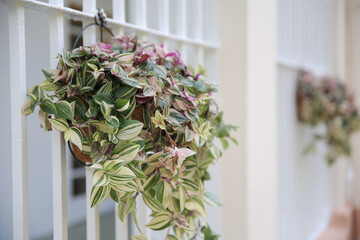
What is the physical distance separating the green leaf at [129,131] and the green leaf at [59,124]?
11 centimetres

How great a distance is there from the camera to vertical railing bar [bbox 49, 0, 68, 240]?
0.84m

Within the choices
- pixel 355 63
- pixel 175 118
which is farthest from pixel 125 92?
pixel 355 63

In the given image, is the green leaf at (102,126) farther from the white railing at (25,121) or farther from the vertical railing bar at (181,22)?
the vertical railing bar at (181,22)

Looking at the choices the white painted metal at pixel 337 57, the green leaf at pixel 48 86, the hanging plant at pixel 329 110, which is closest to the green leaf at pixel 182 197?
the green leaf at pixel 48 86

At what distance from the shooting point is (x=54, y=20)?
840mm

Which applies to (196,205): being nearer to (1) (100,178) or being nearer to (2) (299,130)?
(1) (100,178)

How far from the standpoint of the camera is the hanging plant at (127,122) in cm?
70

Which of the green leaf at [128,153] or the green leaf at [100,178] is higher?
the green leaf at [128,153]

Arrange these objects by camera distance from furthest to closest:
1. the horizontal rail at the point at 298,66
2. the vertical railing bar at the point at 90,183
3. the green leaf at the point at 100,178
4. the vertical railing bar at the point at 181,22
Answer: the horizontal rail at the point at 298,66 < the vertical railing bar at the point at 181,22 < the vertical railing bar at the point at 90,183 < the green leaf at the point at 100,178

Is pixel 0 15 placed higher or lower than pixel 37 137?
higher

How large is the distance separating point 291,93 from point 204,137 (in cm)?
159

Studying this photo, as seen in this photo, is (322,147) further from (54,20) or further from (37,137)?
(54,20)

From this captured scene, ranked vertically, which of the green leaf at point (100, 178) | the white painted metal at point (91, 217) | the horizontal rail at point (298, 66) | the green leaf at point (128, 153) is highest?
the horizontal rail at point (298, 66)

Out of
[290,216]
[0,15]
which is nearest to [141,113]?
[0,15]
